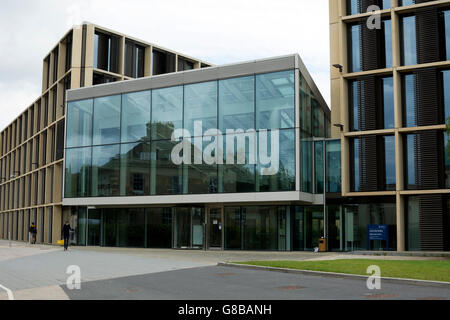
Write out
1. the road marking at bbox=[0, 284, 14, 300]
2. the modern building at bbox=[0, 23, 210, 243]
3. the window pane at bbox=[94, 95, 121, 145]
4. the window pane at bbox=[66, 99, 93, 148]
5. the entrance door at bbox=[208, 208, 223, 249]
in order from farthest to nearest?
the modern building at bbox=[0, 23, 210, 243]
the window pane at bbox=[66, 99, 93, 148]
the window pane at bbox=[94, 95, 121, 145]
the entrance door at bbox=[208, 208, 223, 249]
the road marking at bbox=[0, 284, 14, 300]

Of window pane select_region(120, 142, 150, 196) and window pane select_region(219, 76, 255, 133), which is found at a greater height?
window pane select_region(219, 76, 255, 133)

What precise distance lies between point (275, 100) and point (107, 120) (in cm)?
1182

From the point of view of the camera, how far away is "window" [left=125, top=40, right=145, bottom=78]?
152ft

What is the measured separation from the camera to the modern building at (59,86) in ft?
141

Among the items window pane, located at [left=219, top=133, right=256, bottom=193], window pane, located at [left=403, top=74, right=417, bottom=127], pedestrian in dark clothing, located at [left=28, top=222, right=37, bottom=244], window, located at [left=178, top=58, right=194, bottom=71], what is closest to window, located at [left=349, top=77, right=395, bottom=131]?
→ window pane, located at [left=403, top=74, right=417, bottom=127]

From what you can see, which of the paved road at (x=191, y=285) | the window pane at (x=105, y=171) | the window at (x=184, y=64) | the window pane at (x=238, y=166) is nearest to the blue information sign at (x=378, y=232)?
the window pane at (x=238, y=166)

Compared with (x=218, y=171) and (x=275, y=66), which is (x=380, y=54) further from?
(x=218, y=171)

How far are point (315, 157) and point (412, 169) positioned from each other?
539 cm

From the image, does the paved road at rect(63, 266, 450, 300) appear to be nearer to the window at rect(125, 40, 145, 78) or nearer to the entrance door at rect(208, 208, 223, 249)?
the entrance door at rect(208, 208, 223, 249)

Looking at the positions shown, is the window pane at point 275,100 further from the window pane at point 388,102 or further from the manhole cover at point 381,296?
the manhole cover at point 381,296

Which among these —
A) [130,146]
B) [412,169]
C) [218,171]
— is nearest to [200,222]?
[218,171]

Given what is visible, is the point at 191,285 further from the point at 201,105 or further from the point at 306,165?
→ the point at 201,105

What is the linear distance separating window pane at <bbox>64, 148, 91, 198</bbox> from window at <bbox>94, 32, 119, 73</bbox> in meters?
9.95

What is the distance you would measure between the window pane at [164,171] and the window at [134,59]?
49.9 ft
